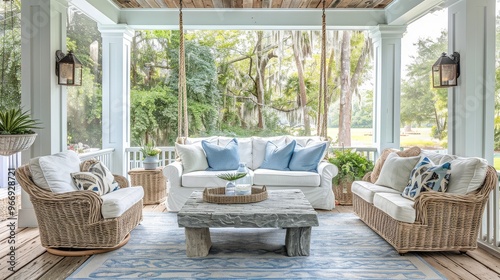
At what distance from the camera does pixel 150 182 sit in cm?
535

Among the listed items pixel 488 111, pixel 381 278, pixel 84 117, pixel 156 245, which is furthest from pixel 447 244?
pixel 84 117

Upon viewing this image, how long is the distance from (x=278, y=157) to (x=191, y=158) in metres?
1.15

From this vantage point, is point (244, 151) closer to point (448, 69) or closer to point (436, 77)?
point (436, 77)

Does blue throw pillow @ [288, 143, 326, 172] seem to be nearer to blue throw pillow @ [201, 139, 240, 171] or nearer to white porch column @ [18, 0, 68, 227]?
blue throw pillow @ [201, 139, 240, 171]

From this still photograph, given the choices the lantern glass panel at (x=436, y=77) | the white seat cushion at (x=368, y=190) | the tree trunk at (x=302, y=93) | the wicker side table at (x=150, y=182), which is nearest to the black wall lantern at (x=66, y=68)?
the wicker side table at (x=150, y=182)

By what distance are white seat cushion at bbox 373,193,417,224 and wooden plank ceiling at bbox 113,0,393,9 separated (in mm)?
Answer: 3061

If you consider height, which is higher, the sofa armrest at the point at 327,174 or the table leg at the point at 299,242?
the sofa armrest at the point at 327,174

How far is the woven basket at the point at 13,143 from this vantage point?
11.0 feet

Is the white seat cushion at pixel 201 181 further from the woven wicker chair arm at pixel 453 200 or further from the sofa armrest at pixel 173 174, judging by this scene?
the woven wicker chair arm at pixel 453 200

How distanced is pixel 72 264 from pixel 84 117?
542 centimetres

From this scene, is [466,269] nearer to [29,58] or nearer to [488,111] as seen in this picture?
[488,111]

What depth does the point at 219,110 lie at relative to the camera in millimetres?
8523

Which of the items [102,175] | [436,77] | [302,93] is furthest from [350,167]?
[302,93]

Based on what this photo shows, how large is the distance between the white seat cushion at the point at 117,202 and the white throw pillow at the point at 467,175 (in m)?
2.76
